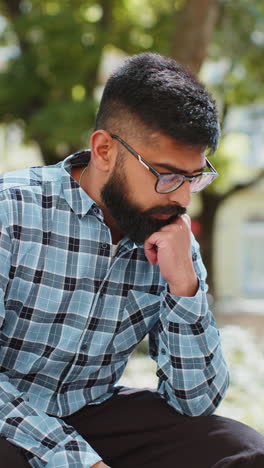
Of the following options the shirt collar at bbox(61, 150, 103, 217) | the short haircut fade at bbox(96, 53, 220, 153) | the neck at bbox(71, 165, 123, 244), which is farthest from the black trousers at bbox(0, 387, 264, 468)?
the short haircut fade at bbox(96, 53, 220, 153)

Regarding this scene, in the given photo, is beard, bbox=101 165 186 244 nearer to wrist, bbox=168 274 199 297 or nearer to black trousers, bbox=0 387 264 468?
wrist, bbox=168 274 199 297

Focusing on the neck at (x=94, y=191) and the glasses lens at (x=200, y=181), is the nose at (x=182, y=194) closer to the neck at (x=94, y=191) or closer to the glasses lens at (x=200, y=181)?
the glasses lens at (x=200, y=181)

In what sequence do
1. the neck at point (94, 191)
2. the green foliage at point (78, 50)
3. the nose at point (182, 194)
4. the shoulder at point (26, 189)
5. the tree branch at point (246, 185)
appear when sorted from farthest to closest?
the tree branch at point (246, 185), the green foliage at point (78, 50), the neck at point (94, 191), the nose at point (182, 194), the shoulder at point (26, 189)

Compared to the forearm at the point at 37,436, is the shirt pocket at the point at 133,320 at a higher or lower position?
higher

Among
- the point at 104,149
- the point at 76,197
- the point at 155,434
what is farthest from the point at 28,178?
the point at 155,434

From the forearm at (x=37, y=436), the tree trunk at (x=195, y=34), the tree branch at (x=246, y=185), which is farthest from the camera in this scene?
the tree branch at (x=246, y=185)

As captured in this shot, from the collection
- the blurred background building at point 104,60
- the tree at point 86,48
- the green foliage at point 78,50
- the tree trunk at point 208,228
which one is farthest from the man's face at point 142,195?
the tree trunk at point 208,228

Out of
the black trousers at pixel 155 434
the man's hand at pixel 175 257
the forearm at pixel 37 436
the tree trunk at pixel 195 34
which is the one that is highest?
the tree trunk at pixel 195 34

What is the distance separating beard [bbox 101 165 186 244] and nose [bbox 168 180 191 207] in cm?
3

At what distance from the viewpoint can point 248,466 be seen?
204cm

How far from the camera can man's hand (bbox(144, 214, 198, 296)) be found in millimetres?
2240

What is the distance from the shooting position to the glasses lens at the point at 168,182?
220 cm

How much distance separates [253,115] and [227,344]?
7.45 meters

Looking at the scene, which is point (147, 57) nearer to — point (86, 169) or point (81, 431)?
point (86, 169)
